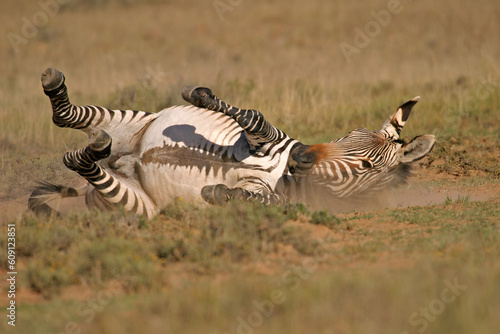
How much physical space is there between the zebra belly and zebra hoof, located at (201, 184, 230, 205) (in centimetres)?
9

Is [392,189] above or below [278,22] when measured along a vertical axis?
below

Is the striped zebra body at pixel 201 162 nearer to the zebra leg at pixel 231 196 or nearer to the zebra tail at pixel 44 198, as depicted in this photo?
the zebra leg at pixel 231 196

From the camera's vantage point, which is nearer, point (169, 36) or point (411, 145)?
point (411, 145)

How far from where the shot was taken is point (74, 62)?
16875mm

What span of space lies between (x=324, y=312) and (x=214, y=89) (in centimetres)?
855

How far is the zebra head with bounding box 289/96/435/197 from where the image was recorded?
5.43 meters

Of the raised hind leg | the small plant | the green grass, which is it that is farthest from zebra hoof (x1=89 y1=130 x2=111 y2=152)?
the small plant

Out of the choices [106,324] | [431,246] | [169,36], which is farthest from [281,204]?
[169,36]

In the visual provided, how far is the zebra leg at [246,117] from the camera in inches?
212

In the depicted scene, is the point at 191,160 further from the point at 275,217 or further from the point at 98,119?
the point at 98,119

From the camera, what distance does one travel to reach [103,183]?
5.26 metres

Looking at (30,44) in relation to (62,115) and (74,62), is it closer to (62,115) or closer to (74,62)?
(74,62)

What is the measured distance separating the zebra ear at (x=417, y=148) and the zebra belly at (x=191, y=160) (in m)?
1.50

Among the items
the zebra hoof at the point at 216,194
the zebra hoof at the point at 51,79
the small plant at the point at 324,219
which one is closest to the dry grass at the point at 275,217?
the small plant at the point at 324,219
